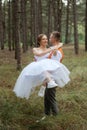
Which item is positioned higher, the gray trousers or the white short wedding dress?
the white short wedding dress

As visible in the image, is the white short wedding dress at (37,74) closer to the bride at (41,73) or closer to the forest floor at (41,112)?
the bride at (41,73)

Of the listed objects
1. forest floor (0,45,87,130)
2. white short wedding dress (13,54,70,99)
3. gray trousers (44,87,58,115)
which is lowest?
forest floor (0,45,87,130)

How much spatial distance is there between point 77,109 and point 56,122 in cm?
158

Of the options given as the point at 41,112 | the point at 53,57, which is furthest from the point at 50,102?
the point at 53,57

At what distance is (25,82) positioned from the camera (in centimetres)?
810

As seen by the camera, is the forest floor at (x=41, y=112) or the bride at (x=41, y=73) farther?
the forest floor at (x=41, y=112)

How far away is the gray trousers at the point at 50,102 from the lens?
8336mm

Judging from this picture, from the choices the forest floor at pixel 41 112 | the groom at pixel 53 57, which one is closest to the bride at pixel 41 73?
the groom at pixel 53 57

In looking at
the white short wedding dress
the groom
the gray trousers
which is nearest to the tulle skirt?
the white short wedding dress

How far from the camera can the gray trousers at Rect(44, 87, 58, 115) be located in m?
8.34

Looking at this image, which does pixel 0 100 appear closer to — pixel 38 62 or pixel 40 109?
pixel 40 109

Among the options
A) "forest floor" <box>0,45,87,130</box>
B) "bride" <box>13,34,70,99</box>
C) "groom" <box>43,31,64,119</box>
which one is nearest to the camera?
"bride" <box>13,34,70,99</box>

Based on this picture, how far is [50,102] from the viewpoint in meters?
8.45

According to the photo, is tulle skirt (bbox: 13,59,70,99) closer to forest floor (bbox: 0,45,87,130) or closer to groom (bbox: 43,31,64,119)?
groom (bbox: 43,31,64,119)
